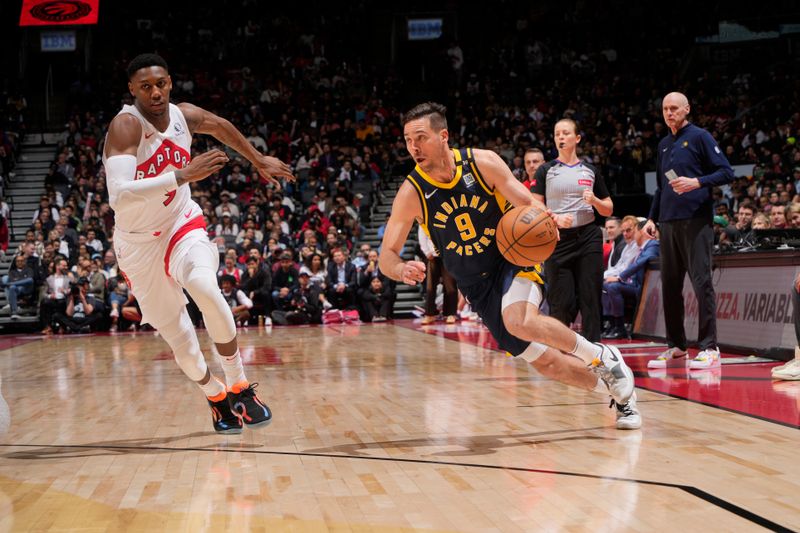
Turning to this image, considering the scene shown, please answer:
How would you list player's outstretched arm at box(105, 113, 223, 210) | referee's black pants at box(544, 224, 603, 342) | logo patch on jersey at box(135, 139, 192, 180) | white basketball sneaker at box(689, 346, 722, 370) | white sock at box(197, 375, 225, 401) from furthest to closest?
referee's black pants at box(544, 224, 603, 342), white basketball sneaker at box(689, 346, 722, 370), white sock at box(197, 375, 225, 401), logo patch on jersey at box(135, 139, 192, 180), player's outstretched arm at box(105, 113, 223, 210)

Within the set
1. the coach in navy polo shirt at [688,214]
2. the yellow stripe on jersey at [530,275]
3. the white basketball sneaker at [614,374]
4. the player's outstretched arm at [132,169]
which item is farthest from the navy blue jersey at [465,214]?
the coach in navy polo shirt at [688,214]

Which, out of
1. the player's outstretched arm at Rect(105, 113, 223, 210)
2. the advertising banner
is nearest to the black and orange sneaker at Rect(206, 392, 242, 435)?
the player's outstretched arm at Rect(105, 113, 223, 210)

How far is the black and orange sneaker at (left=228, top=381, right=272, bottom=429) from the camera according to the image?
15.8 feet

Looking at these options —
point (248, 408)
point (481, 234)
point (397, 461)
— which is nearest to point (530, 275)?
point (481, 234)

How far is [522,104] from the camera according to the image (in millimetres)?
24281

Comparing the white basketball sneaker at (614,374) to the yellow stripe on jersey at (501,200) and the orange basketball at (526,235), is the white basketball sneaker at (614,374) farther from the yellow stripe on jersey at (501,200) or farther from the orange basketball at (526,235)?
the yellow stripe on jersey at (501,200)

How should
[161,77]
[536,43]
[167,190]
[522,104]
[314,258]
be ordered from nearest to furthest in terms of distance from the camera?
[167,190] < [161,77] < [314,258] < [522,104] < [536,43]

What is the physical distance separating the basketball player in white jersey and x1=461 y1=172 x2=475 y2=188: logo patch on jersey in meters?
1.36

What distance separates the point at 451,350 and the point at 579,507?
21.6 ft

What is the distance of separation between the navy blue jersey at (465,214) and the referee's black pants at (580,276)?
97.3 inches

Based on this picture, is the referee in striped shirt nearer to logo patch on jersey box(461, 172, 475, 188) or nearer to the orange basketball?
logo patch on jersey box(461, 172, 475, 188)

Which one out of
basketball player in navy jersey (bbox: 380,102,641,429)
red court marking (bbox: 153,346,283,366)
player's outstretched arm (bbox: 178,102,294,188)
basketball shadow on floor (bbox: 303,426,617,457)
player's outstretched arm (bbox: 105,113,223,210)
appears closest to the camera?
basketball shadow on floor (bbox: 303,426,617,457)

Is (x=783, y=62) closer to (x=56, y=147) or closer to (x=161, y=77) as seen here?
(x=56, y=147)

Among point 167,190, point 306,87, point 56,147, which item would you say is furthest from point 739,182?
point 56,147
